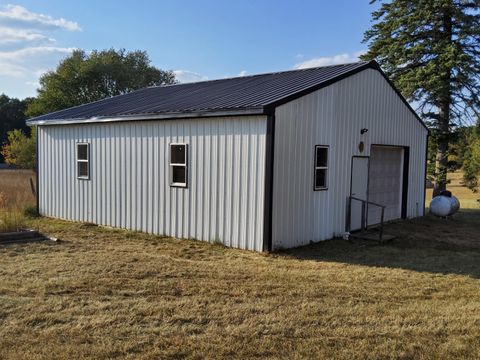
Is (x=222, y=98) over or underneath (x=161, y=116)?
over

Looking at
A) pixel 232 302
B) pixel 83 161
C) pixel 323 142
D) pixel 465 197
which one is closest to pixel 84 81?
pixel 83 161

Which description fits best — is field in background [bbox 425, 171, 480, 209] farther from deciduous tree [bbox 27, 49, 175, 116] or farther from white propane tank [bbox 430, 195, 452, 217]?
deciduous tree [bbox 27, 49, 175, 116]

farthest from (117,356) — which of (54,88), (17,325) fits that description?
(54,88)

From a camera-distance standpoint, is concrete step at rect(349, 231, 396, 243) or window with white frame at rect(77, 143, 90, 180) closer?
concrete step at rect(349, 231, 396, 243)

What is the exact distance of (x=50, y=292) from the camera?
5914mm

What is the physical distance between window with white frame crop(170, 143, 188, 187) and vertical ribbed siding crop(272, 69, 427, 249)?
2.37 meters

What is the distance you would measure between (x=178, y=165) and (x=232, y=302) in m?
5.30

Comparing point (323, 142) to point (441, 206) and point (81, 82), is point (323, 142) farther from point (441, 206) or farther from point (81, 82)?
point (81, 82)

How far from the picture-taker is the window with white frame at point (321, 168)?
33.6ft

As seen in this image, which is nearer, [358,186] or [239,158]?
[239,158]

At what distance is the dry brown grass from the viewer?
4.32m

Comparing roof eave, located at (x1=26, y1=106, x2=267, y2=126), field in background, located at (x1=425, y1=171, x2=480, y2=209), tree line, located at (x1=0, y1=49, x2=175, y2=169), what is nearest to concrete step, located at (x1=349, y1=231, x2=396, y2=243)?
roof eave, located at (x1=26, y1=106, x2=267, y2=126)

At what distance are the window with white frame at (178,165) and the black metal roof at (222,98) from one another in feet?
2.48

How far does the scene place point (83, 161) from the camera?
12.8 meters
